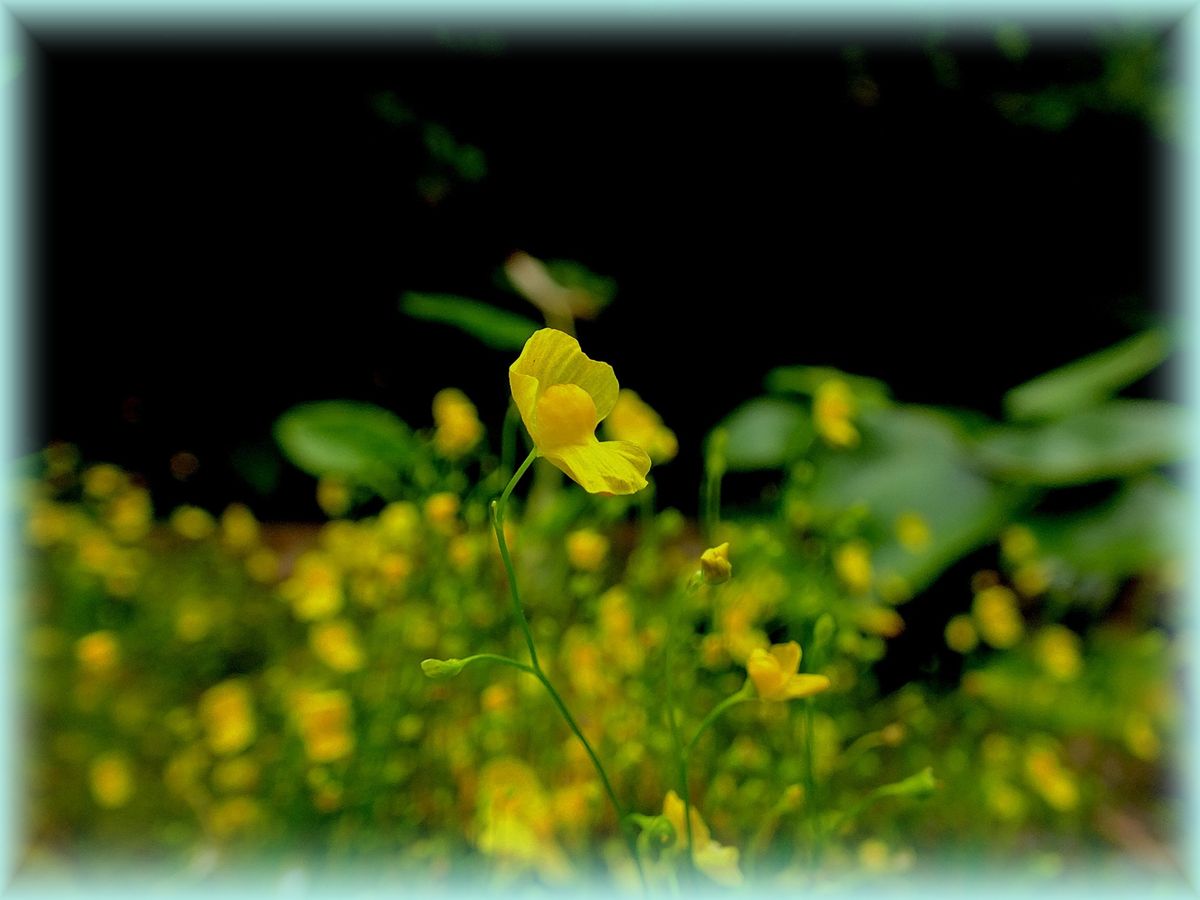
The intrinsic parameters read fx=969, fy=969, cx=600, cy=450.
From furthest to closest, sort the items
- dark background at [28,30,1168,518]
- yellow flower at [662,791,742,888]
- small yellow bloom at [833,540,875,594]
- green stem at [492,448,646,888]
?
dark background at [28,30,1168,518] < small yellow bloom at [833,540,875,594] < yellow flower at [662,791,742,888] < green stem at [492,448,646,888]

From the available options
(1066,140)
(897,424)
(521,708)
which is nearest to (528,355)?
(521,708)

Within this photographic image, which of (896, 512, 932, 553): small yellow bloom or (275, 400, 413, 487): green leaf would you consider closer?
(896, 512, 932, 553): small yellow bloom

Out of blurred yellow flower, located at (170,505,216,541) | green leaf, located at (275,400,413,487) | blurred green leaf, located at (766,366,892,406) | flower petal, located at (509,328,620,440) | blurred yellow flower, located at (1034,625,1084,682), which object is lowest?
blurred yellow flower, located at (1034,625,1084,682)

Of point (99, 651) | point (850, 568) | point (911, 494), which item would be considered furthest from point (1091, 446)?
point (99, 651)

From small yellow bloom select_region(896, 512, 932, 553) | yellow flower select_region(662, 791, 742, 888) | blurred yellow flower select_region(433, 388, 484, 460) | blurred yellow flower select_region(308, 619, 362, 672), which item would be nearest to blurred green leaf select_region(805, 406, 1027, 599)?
small yellow bloom select_region(896, 512, 932, 553)

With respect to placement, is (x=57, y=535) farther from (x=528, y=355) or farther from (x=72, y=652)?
(x=528, y=355)

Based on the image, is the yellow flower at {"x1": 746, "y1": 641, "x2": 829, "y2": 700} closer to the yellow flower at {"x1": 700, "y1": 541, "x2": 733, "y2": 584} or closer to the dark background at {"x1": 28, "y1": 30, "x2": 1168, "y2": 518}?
the yellow flower at {"x1": 700, "y1": 541, "x2": 733, "y2": 584}

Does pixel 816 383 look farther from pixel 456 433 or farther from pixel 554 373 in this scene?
pixel 554 373
